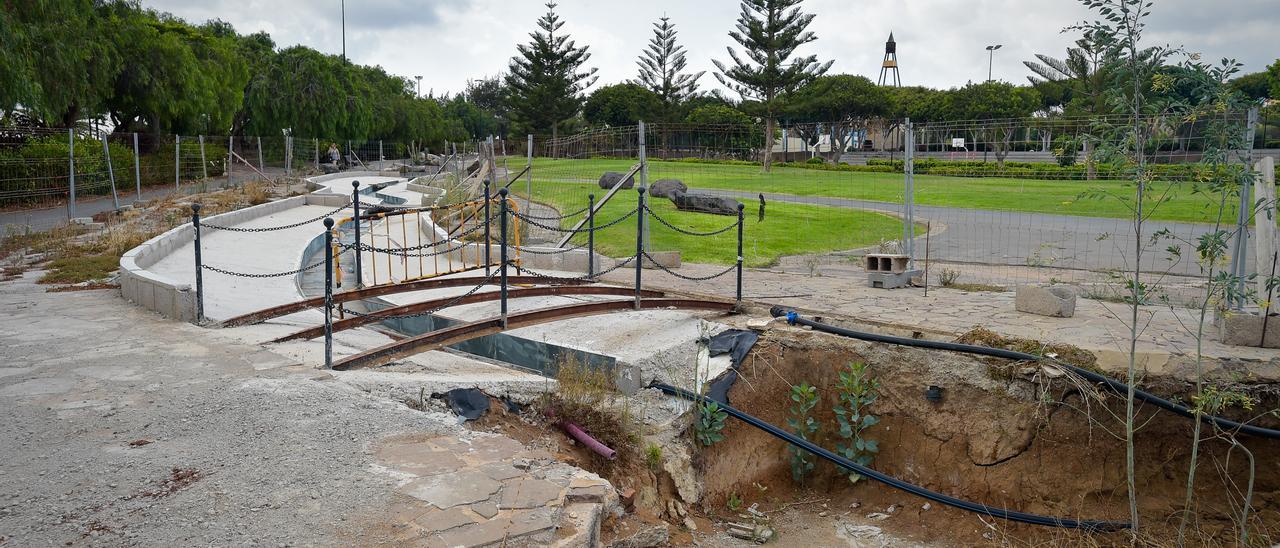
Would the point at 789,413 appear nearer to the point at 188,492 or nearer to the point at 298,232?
the point at 188,492

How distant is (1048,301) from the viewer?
8.21m

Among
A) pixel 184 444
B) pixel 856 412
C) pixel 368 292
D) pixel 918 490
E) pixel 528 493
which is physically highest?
pixel 368 292

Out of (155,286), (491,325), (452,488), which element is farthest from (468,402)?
(155,286)

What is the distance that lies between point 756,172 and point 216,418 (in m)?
23.1

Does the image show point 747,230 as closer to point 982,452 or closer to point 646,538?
point 982,452

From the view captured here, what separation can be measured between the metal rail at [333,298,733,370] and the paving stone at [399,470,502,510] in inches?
88.1

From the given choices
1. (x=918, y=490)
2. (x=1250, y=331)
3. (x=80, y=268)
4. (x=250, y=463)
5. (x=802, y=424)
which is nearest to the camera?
(x=250, y=463)

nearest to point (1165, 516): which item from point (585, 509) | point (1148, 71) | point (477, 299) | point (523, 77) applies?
point (1148, 71)

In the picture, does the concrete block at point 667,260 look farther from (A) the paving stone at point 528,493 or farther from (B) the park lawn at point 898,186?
(A) the paving stone at point 528,493

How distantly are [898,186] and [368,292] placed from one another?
2187cm

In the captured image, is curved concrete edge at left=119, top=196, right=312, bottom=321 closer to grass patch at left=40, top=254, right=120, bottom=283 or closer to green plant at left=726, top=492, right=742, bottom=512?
grass patch at left=40, top=254, right=120, bottom=283

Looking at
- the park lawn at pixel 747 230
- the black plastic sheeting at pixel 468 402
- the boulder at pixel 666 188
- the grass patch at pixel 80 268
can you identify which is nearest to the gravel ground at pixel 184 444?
the black plastic sheeting at pixel 468 402

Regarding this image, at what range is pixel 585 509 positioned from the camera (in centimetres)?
434

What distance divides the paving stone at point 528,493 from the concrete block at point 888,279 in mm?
6753
